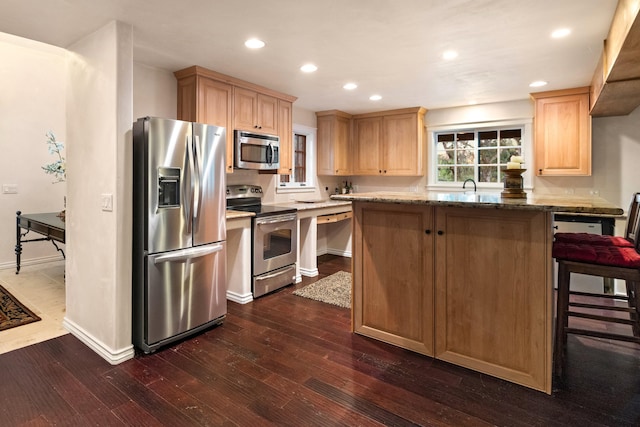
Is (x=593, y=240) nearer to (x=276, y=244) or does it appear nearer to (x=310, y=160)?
(x=276, y=244)

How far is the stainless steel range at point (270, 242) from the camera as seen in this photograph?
12.2ft

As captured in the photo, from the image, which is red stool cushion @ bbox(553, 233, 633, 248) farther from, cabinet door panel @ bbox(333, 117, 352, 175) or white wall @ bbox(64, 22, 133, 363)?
cabinet door panel @ bbox(333, 117, 352, 175)

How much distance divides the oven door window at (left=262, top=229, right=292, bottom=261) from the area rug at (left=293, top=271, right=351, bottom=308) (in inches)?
18.9

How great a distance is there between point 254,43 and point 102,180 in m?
1.54

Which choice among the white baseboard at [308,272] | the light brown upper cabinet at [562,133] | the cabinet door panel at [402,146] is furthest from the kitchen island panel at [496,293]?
the cabinet door panel at [402,146]

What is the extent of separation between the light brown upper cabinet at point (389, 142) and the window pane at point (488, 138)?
809 mm

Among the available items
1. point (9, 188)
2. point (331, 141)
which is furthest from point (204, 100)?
point (9, 188)

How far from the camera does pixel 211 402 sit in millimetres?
1977

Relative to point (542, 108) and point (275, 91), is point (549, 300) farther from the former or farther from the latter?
point (275, 91)

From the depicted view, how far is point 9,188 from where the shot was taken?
15.1 feet

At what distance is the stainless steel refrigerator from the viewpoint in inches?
97.2

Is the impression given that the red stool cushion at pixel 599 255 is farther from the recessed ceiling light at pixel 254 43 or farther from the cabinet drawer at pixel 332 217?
the cabinet drawer at pixel 332 217

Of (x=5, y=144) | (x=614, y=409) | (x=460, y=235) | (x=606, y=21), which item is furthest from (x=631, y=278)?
(x=5, y=144)

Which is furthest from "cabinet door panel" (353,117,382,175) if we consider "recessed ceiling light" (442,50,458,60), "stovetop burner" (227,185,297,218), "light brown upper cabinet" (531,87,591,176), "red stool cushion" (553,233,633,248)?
"red stool cushion" (553,233,633,248)
